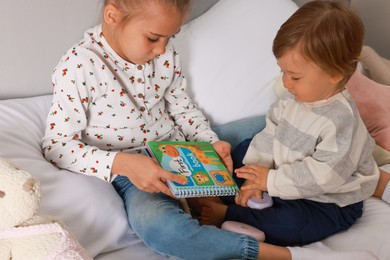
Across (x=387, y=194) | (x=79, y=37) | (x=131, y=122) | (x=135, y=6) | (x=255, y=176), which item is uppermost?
(x=135, y=6)

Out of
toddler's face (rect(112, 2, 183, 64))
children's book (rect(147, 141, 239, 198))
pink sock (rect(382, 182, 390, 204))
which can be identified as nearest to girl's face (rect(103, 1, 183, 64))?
toddler's face (rect(112, 2, 183, 64))

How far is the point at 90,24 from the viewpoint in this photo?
4.17ft

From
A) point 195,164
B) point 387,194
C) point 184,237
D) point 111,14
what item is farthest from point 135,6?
point 387,194

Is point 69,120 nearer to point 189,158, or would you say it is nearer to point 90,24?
point 189,158

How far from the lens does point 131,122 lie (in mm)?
1099

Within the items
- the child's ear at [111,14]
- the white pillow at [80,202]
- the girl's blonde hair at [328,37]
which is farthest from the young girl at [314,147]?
the child's ear at [111,14]

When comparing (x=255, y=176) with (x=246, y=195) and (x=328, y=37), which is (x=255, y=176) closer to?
(x=246, y=195)

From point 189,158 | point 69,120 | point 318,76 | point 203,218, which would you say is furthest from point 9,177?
point 318,76

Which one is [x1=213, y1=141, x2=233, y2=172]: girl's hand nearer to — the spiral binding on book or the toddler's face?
the spiral binding on book

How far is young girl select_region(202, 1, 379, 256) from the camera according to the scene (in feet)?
3.24

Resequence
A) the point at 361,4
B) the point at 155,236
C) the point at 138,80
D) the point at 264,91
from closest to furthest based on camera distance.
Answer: the point at 155,236
the point at 138,80
the point at 264,91
the point at 361,4

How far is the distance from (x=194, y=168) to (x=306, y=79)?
0.30 metres

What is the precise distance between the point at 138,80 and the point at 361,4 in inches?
48.5

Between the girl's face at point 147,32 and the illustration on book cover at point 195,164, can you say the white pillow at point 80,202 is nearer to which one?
the illustration on book cover at point 195,164
